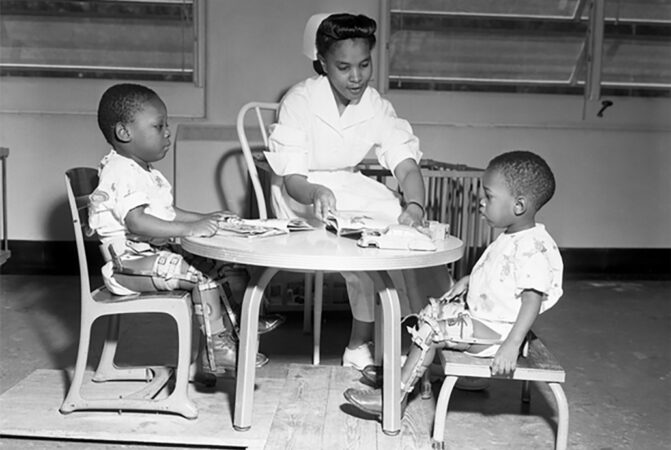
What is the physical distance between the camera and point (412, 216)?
8.07 feet

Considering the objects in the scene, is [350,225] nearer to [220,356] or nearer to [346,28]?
[220,356]

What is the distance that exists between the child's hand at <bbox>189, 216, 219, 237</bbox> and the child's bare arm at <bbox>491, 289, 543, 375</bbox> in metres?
0.84

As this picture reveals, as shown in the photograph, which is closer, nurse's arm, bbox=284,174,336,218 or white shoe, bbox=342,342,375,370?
nurse's arm, bbox=284,174,336,218

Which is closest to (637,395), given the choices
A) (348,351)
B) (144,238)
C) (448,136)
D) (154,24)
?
(348,351)

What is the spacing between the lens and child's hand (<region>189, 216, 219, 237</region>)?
218 cm

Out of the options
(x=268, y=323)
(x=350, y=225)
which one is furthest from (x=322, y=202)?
(x=268, y=323)

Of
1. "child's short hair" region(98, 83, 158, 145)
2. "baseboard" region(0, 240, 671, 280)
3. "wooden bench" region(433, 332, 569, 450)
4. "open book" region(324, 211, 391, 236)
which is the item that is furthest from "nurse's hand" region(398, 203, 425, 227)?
"baseboard" region(0, 240, 671, 280)

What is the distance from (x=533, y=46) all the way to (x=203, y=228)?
10.1 feet

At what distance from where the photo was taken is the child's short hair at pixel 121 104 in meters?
2.33

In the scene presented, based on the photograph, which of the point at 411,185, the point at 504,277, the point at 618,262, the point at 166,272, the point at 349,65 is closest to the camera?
the point at 504,277

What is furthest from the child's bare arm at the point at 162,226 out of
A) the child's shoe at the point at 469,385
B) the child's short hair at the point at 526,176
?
the child's shoe at the point at 469,385

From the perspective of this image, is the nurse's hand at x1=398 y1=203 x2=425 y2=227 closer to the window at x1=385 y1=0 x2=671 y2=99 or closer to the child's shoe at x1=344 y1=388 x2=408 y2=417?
the child's shoe at x1=344 y1=388 x2=408 y2=417

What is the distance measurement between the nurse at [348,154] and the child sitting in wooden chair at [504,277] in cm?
46

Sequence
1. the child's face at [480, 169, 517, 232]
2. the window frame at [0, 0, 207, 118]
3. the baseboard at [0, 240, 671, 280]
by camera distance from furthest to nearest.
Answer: the baseboard at [0, 240, 671, 280] < the window frame at [0, 0, 207, 118] < the child's face at [480, 169, 517, 232]
